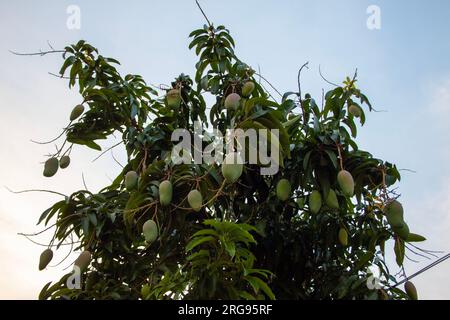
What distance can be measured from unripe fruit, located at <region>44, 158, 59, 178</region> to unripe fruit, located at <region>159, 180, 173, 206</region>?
530 millimetres

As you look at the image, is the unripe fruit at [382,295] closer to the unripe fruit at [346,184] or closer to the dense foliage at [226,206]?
the dense foliage at [226,206]

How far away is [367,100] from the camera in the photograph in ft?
6.45

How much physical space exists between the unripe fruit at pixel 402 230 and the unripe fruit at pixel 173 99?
0.92m

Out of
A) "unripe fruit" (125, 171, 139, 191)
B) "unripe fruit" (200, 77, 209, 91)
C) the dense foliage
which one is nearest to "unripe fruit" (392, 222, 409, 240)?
the dense foliage

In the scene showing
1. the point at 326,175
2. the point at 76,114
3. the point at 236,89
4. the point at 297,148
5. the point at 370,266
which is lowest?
the point at 370,266

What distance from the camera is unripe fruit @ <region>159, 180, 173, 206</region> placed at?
1.56m

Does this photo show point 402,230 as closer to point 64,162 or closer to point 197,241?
point 197,241

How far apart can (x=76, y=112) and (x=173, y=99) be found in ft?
1.18

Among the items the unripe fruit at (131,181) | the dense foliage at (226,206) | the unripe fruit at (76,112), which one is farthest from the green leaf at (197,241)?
the unripe fruit at (76,112)

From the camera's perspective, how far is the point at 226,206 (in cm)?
185
